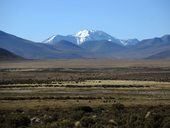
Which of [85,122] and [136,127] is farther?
[85,122]

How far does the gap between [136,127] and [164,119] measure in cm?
261

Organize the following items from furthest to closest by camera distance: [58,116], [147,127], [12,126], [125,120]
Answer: [58,116]
[125,120]
[12,126]
[147,127]

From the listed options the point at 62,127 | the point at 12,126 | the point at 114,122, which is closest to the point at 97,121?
the point at 114,122

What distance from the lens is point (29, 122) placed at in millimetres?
27547

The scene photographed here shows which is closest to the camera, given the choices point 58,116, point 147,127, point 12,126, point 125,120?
point 147,127

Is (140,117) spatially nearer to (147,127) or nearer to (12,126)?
(147,127)

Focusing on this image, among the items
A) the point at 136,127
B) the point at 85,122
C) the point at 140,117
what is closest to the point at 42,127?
the point at 85,122

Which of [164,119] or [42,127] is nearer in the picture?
[42,127]

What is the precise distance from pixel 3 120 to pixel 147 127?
26.1ft

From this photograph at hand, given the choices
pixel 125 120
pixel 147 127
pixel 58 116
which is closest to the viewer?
pixel 147 127

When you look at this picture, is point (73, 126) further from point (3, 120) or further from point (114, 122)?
point (3, 120)

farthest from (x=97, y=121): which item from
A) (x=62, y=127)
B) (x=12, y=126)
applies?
(x=12, y=126)

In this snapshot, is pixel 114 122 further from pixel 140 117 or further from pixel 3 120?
pixel 3 120

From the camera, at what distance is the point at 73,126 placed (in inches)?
976
